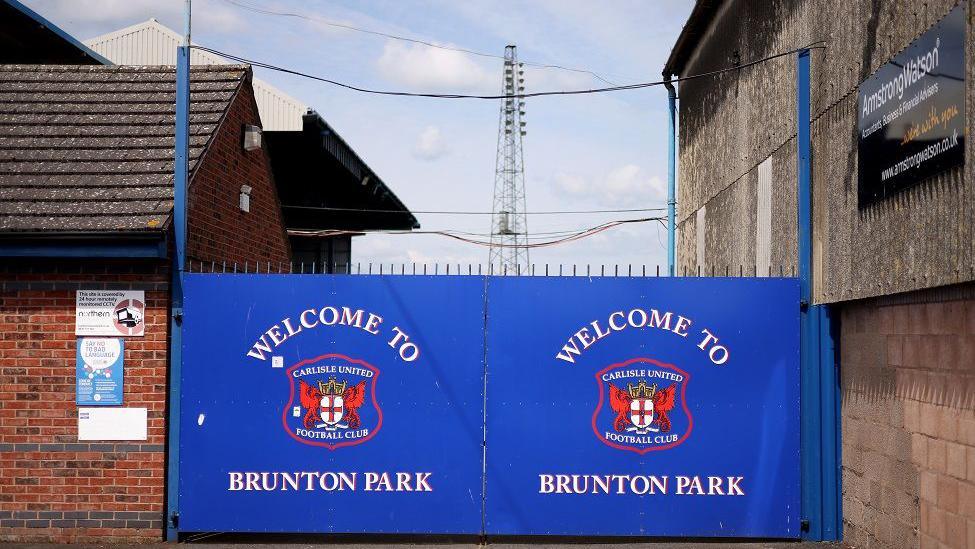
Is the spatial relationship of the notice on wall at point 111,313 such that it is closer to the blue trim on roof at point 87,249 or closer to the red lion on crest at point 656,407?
the blue trim on roof at point 87,249

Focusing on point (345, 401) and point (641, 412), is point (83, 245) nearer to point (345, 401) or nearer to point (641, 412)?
point (345, 401)

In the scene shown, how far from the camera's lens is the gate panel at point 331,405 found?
8.55 metres

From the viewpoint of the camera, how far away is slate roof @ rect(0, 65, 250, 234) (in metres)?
8.83

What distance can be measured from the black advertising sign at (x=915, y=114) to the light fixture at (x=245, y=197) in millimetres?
6855

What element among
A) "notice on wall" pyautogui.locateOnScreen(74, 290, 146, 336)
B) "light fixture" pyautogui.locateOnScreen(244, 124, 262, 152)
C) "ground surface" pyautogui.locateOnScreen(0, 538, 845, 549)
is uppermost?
"light fixture" pyautogui.locateOnScreen(244, 124, 262, 152)

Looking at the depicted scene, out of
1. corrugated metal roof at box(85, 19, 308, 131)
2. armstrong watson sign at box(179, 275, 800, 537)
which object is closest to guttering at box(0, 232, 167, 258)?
armstrong watson sign at box(179, 275, 800, 537)

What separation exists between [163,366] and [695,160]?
36.1ft

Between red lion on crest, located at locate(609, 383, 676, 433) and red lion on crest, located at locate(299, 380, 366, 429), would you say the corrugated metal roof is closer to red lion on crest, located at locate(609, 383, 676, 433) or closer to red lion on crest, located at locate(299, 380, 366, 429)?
red lion on crest, located at locate(299, 380, 366, 429)

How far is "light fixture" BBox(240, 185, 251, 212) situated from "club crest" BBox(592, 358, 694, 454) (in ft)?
16.7

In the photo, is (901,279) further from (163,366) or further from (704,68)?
(704,68)

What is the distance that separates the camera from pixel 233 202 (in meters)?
11.1

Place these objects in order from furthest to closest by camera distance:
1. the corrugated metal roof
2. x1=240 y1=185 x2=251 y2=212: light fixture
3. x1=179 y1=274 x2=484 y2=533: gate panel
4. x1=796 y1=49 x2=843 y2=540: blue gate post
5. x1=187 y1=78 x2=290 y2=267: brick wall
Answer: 1. the corrugated metal roof
2. x1=240 y1=185 x2=251 y2=212: light fixture
3. x1=187 y1=78 x2=290 y2=267: brick wall
4. x1=179 y1=274 x2=484 y2=533: gate panel
5. x1=796 y1=49 x2=843 y2=540: blue gate post

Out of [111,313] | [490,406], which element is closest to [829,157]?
[490,406]

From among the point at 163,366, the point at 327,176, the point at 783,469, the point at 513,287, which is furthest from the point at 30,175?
the point at 327,176
